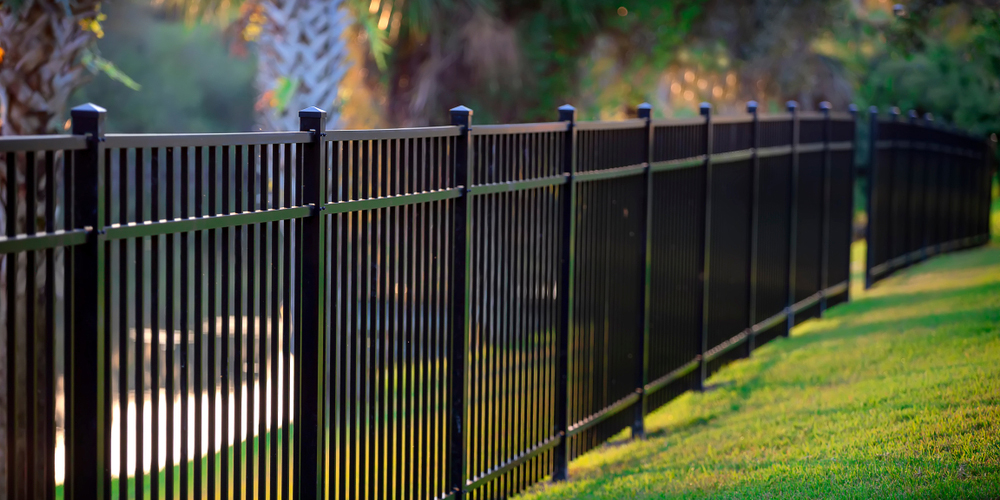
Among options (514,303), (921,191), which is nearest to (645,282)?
(514,303)

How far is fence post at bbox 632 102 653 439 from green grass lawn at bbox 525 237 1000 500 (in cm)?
21

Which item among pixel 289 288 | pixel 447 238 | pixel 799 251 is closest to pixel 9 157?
pixel 289 288

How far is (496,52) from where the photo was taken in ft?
45.5

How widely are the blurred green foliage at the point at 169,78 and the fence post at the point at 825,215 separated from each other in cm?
2685

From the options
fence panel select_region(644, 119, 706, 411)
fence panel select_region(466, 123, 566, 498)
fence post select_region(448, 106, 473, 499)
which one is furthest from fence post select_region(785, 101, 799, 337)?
fence post select_region(448, 106, 473, 499)

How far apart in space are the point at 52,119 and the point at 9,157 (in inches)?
181

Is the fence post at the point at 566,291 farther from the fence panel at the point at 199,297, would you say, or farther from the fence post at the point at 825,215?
the fence post at the point at 825,215

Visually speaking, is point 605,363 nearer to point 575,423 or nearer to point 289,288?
point 575,423

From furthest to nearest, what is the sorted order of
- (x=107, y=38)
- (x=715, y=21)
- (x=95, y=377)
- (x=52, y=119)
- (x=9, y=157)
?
(x=107, y=38) < (x=715, y=21) < (x=52, y=119) < (x=95, y=377) < (x=9, y=157)

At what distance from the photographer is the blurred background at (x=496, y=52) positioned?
276 inches

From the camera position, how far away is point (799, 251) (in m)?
10.9

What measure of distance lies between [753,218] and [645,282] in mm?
2343

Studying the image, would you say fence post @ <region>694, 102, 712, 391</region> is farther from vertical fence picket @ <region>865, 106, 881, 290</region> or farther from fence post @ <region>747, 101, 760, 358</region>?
vertical fence picket @ <region>865, 106, 881, 290</region>

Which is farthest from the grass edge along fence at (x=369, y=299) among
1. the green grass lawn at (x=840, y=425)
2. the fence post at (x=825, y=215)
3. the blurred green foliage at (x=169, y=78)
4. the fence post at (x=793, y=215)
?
the blurred green foliage at (x=169, y=78)
